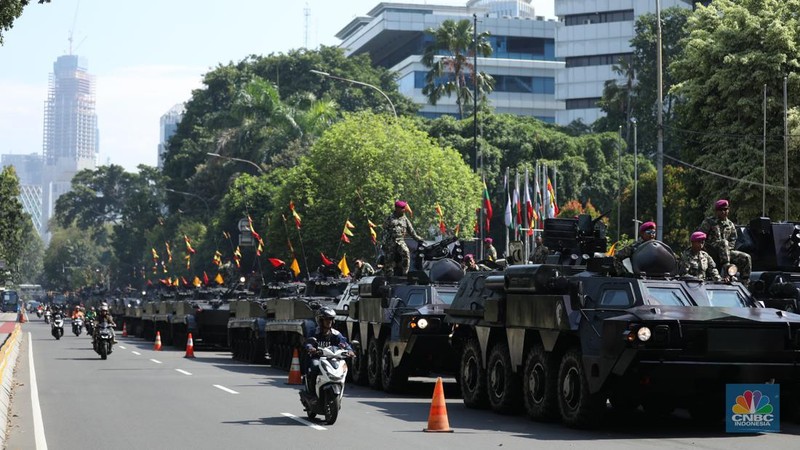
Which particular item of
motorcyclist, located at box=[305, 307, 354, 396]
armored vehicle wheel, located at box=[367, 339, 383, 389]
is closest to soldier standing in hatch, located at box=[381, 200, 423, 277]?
armored vehicle wheel, located at box=[367, 339, 383, 389]

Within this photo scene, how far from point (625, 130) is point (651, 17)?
23.2 feet

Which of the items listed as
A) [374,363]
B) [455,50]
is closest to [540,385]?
[374,363]

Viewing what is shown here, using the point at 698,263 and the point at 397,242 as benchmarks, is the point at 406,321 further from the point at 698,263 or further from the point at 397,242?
the point at 698,263

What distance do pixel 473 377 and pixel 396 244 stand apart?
558 cm

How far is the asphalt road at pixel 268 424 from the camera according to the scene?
15273 mm

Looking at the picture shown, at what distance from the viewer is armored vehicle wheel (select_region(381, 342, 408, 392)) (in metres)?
23.1

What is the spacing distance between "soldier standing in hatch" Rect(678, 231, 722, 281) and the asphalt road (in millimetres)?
1910

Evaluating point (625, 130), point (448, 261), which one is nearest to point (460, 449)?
point (448, 261)

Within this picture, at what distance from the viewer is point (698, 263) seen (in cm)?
1908

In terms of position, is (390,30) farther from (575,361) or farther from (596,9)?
(575,361)

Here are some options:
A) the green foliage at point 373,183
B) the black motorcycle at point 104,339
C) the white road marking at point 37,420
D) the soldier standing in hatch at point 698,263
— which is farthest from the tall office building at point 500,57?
the soldier standing in hatch at point 698,263

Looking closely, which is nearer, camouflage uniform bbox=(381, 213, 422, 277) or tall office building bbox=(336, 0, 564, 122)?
camouflage uniform bbox=(381, 213, 422, 277)

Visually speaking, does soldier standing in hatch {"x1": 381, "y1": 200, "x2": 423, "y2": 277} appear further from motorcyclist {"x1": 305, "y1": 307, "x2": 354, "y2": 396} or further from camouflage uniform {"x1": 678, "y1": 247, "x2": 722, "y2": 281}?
motorcyclist {"x1": 305, "y1": 307, "x2": 354, "y2": 396}

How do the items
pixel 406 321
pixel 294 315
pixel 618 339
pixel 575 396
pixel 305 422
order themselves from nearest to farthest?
pixel 618 339
pixel 575 396
pixel 305 422
pixel 406 321
pixel 294 315
